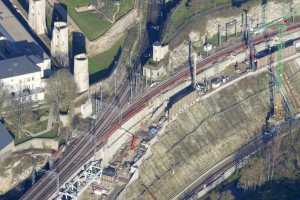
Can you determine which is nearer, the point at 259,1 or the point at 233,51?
the point at 233,51

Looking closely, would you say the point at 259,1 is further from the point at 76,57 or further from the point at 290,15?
the point at 76,57

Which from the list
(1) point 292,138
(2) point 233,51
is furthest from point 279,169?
(2) point 233,51

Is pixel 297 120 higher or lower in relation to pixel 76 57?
lower

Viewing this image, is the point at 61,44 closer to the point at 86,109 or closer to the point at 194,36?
the point at 86,109

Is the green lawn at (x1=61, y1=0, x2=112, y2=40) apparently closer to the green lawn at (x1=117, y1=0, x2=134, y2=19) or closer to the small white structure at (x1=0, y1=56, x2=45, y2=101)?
the green lawn at (x1=117, y1=0, x2=134, y2=19)

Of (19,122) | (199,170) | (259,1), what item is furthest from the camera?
(259,1)

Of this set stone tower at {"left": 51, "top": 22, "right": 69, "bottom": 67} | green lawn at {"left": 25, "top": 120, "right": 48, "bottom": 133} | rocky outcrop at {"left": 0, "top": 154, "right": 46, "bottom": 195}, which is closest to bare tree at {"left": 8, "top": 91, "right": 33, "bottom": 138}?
green lawn at {"left": 25, "top": 120, "right": 48, "bottom": 133}
